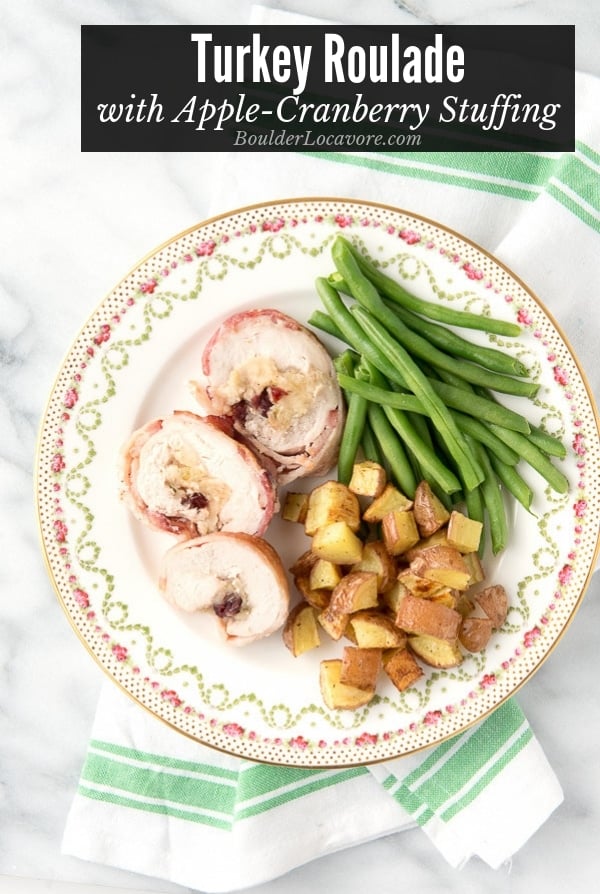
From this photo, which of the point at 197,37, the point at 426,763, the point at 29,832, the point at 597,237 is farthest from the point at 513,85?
the point at 29,832

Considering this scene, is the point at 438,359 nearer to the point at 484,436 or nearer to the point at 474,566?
the point at 484,436

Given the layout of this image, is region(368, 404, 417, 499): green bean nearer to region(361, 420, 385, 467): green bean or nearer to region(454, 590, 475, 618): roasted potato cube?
region(361, 420, 385, 467): green bean

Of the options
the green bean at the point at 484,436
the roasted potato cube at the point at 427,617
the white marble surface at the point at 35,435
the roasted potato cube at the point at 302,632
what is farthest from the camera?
the white marble surface at the point at 35,435

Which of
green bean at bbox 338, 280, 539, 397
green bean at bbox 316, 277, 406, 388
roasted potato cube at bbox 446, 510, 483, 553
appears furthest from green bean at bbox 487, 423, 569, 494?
green bean at bbox 316, 277, 406, 388

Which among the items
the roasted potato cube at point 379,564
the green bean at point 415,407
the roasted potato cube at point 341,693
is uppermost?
the green bean at point 415,407

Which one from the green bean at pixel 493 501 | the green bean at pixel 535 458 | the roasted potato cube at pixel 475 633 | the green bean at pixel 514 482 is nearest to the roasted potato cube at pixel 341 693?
the roasted potato cube at pixel 475 633

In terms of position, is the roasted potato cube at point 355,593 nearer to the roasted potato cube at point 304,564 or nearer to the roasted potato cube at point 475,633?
the roasted potato cube at point 304,564

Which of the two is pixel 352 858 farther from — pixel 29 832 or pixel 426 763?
pixel 29 832
